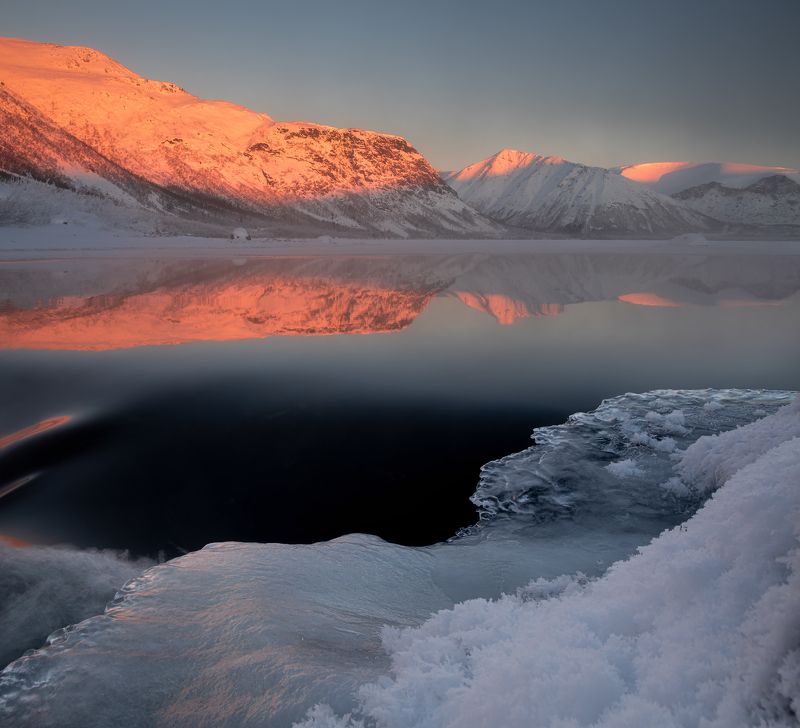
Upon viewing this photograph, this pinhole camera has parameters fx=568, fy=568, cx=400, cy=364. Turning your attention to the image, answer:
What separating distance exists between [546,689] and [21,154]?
160 metres

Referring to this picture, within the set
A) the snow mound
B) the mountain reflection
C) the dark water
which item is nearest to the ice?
the dark water

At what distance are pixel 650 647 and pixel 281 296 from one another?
22853mm

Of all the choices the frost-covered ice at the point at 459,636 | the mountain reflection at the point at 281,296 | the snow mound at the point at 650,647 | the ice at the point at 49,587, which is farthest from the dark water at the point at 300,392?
the snow mound at the point at 650,647

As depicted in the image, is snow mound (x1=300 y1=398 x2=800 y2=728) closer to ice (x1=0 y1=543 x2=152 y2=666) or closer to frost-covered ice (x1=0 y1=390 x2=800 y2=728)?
frost-covered ice (x1=0 y1=390 x2=800 y2=728)

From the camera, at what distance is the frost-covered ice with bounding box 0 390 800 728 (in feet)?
7.75

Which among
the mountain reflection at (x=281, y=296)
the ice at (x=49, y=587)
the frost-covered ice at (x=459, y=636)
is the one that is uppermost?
the mountain reflection at (x=281, y=296)

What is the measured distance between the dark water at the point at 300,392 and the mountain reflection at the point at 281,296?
0.65 ft

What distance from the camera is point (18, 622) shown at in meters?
4.14

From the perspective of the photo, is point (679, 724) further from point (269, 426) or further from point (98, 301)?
point (98, 301)

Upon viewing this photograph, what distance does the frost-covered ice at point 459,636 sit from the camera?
7.75ft

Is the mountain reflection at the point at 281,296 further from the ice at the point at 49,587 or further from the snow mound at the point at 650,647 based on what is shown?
the snow mound at the point at 650,647

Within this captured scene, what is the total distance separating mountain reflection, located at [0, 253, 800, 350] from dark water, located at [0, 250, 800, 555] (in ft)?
0.65

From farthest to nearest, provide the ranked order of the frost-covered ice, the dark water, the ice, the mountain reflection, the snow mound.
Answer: the mountain reflection < the dark water < the ice < the frost-covered ice < the snow mound

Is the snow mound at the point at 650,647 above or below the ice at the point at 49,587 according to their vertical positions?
above
